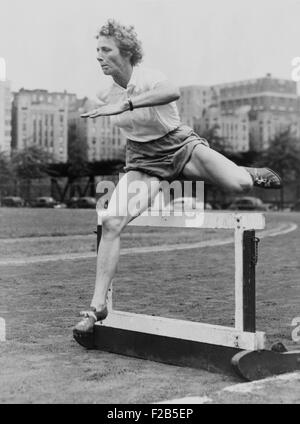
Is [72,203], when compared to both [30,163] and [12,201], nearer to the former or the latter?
[30,163]

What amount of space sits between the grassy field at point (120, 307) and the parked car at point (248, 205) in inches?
1649

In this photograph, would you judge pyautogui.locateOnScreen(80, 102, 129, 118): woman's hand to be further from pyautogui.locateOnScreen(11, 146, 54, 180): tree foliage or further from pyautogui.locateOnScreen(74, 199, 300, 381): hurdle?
pyautogui.locateOnScreen(11, 146, 54, 180): tree foliage

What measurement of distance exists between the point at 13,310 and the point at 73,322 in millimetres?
945

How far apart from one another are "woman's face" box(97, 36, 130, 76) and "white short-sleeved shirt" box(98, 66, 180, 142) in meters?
0.10

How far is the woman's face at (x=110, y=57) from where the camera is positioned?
4797 mm

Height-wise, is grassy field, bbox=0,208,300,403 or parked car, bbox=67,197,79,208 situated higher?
parked car, bbox=67,197,79,208

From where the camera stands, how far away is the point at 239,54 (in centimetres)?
2456

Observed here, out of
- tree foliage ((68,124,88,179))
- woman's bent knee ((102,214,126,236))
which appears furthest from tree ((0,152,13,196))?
woman's bent knee ((102,214,126,236))

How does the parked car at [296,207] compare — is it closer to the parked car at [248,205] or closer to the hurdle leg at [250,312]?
the parked car at [248,205]

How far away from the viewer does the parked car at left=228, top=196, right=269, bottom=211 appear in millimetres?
57031

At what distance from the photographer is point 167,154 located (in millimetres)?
4848

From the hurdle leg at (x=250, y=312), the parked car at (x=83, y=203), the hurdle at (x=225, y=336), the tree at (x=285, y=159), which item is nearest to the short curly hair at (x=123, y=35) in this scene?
the hurdle at (x=225, y=336)

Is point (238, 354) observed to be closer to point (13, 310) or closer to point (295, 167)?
point (13, 310)

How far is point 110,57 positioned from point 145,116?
0.46m
